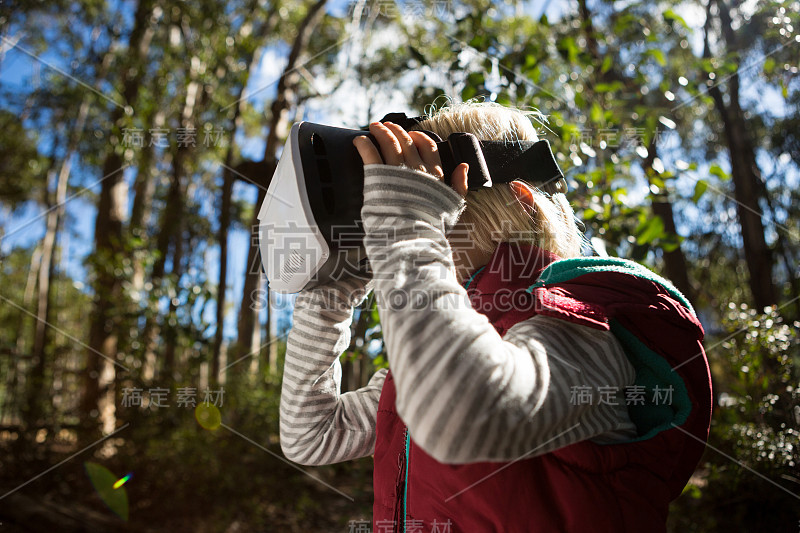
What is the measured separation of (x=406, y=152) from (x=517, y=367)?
34 centimetres

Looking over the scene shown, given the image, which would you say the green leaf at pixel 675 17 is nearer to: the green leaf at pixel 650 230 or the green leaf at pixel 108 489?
the green leaf at pixel 650 230

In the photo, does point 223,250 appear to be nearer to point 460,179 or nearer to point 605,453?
point 460,179

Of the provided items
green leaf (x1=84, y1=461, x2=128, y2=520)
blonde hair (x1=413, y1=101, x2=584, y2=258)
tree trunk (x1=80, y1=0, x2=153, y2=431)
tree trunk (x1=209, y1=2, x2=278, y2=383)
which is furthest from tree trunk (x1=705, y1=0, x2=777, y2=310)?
green leaf (x1=84, y1=461, x2=128, y2=520)

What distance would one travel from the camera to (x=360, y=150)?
77 cm

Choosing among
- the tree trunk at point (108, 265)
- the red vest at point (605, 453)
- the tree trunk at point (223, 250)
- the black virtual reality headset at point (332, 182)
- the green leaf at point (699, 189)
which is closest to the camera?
the red vest at point (605, 453)

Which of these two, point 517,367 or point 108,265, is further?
point 108,265

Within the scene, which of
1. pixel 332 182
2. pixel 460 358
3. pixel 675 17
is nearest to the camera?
pixel 460 358

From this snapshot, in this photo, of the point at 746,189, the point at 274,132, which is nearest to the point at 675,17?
the point at 274,132

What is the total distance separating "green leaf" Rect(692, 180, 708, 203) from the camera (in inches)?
69.6

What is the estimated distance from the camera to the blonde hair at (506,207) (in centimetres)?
90

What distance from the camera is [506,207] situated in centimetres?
91

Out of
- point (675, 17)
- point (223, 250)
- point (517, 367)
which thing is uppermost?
point (223, 250)

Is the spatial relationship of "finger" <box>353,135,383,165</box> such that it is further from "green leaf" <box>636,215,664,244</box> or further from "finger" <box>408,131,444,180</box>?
"green leaf" <box>636,215,664,244</box>

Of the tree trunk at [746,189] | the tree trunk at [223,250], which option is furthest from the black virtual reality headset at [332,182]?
the tree trunk at [746,189]
